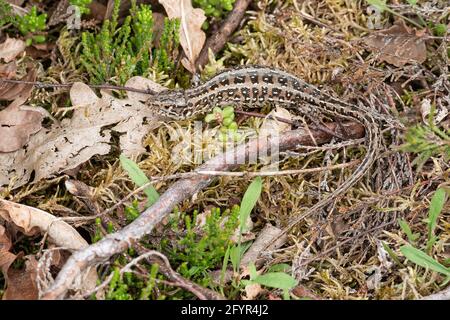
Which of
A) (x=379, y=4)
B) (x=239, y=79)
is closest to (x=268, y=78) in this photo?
(x=239, y=79)

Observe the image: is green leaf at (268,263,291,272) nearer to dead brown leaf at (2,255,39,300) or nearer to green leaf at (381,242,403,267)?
green leaf at (381,242,403,267)

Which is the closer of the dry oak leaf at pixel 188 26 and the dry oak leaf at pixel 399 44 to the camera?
the dry oak leaf at pixel 399 44

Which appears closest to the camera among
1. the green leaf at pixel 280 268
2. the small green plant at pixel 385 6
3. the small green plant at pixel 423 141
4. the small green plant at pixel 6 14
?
the small green plant at pixel 423 141

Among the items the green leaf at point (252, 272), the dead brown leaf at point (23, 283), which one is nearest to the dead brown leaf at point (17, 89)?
the dead brown leaf at point (23, 283)

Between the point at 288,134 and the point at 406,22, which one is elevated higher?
the point at 406,22

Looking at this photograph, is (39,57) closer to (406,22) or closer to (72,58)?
(72,58)

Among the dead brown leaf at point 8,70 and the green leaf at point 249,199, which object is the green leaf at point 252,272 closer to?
the green leaf at point 249,199

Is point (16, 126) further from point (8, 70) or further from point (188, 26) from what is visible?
point (188, 26)
